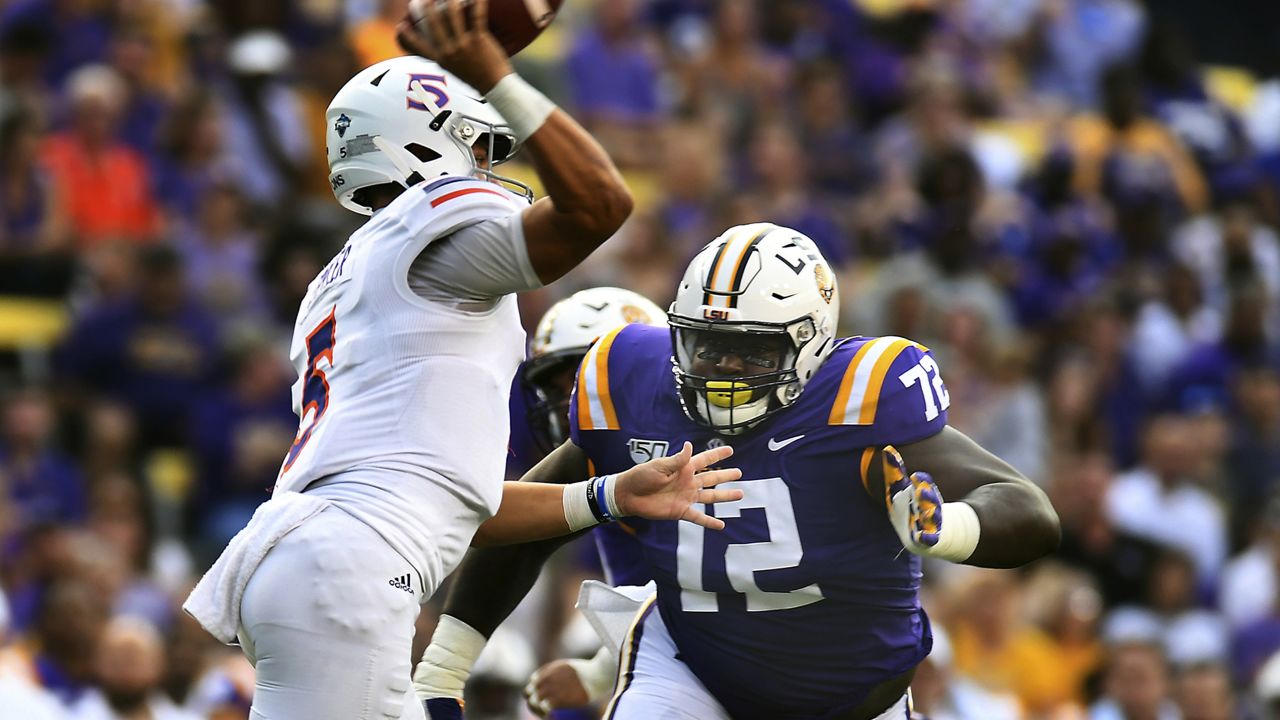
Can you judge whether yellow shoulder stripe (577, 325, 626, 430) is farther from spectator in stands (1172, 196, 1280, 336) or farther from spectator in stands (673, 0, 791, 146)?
spectator in stands (1172, 196, 1280, 336)

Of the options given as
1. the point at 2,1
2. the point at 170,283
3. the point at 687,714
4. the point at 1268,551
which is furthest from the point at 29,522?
the point at 1268,551

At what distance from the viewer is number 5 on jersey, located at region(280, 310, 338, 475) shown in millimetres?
4305

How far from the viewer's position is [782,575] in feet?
15.5

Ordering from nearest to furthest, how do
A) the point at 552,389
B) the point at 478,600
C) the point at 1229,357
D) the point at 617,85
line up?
the point at 478,600, the point at 552,389, the point at 617,85, the point at 1229,357

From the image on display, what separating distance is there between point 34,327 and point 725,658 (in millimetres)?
5646

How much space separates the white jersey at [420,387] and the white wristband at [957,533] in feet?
3.22

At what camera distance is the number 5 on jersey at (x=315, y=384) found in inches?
169

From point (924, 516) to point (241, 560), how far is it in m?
1.47

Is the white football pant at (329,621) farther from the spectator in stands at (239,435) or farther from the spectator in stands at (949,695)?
the spectator in stands at (239,435)

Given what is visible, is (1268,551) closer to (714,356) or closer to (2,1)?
(714,356)

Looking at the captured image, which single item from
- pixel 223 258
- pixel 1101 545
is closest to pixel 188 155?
pixel 223 258

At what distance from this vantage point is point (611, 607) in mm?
5352

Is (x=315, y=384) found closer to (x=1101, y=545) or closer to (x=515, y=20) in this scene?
(x=515, y=20)

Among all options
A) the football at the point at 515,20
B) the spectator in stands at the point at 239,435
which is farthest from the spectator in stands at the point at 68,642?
the football at the point at 515,20
